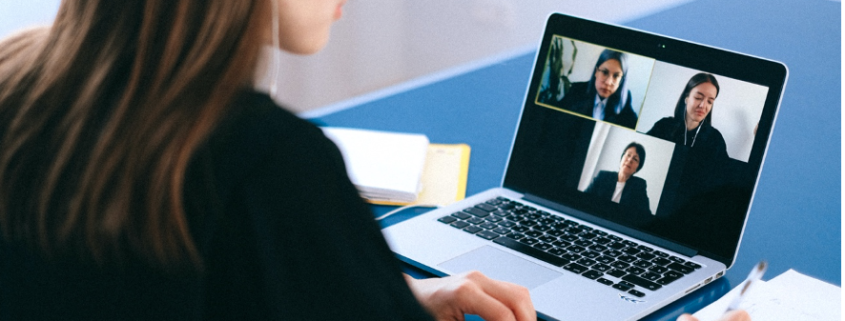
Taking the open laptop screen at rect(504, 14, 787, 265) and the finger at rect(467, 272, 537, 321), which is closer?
the finger at rect(467, 272, 537, 321)

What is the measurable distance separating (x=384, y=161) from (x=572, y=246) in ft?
1.26

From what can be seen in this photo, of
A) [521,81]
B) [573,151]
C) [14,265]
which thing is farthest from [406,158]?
[14,265]

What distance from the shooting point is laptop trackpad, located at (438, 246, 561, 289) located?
97cm

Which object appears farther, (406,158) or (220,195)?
(406,158)

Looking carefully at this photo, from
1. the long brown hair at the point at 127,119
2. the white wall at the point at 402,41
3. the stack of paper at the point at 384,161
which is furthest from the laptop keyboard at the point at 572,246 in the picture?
the white wall at the point at 402,41

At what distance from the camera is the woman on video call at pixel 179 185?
59cm

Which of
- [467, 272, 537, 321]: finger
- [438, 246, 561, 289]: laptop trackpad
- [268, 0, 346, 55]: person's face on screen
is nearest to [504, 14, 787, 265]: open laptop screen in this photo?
[438, 246, 561, 289]: laptop trackpad

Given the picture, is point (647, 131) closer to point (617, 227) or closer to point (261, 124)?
Answer: point (617, 227)

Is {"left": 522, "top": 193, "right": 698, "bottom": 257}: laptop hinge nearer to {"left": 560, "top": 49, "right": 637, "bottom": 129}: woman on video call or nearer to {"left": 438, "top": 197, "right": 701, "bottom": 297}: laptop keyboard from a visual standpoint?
{"left": 438, "top": 197, "right": 701, "bottom": 297}: laptop keyboard

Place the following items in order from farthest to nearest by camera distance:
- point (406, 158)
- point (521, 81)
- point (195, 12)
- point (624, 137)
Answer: point (521, 81)
point (406, 158)
point (624, 137)
point (195, 12)

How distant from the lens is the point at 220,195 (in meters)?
0.59

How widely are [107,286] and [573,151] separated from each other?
2.20 feet

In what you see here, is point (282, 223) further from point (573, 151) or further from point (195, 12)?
point (573, 151)

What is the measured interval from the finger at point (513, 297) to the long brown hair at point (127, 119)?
35 cm
